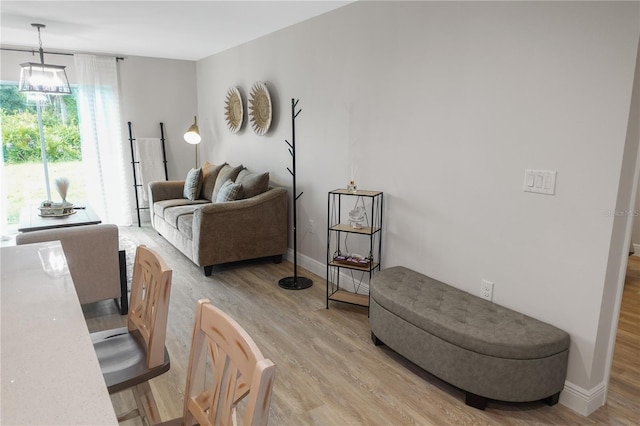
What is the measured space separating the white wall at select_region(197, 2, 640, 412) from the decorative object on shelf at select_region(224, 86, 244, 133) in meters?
1.58

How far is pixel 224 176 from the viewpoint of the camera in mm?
5012

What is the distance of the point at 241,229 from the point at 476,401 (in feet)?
8.60

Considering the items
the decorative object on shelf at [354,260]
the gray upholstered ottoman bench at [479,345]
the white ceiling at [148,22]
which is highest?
the white ceiling at [148,22]

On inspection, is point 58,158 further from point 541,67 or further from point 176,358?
point 541,67

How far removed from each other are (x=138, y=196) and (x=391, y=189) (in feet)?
14.4

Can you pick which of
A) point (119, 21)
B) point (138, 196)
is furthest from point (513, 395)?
point (138, 196)

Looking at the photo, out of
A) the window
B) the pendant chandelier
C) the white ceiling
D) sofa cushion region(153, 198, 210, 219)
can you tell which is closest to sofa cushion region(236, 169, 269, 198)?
sofa cushion region(153, 198, 210, 219)

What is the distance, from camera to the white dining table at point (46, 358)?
0.86 meters

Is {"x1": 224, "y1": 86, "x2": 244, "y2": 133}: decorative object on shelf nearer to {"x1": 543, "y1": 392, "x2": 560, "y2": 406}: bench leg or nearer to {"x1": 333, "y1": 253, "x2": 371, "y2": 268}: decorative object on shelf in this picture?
{"x1": 333, "y1": 253, "x2": 371, "y2": 268}: decorative object on shelf

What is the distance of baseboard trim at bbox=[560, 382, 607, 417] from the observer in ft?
6.97

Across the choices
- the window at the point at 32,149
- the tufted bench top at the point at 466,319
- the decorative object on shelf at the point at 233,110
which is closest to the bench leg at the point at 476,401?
the tufted bench top at the point at 466,319

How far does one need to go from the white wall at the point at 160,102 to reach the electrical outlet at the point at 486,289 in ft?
17.0

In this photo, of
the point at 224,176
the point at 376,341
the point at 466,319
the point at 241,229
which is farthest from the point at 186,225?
the point at 466,319

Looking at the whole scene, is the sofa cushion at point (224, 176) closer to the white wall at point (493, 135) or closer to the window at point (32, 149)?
the white wall at point (493, 135)
